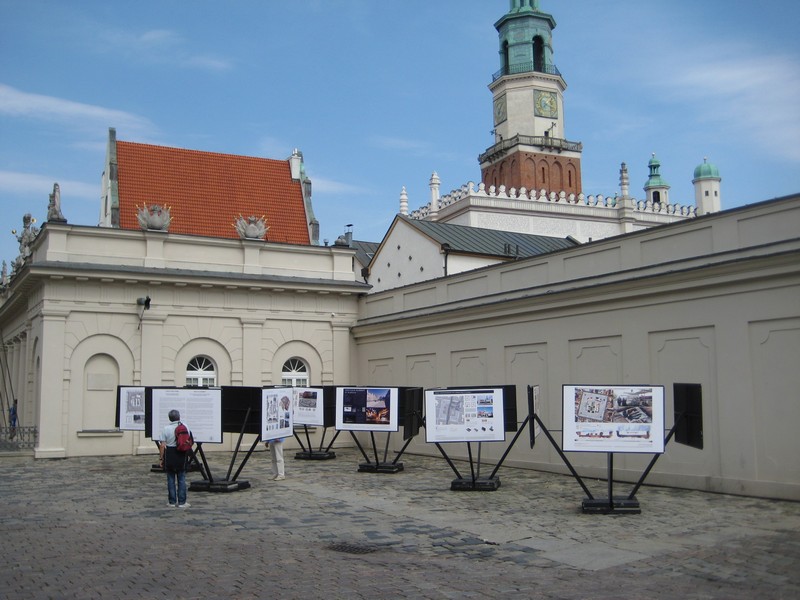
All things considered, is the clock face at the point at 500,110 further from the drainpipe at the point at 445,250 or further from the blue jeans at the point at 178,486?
the blue jeans at the point at 178,486

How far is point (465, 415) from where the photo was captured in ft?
54.7

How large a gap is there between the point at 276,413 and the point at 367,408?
3.29 m

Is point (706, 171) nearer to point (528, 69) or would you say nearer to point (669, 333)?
point (528, 69)

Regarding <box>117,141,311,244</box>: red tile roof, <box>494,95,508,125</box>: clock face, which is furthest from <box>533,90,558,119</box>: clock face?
<box>117,141,311,244</box>: red tile roof

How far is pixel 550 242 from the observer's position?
40531 millimetres

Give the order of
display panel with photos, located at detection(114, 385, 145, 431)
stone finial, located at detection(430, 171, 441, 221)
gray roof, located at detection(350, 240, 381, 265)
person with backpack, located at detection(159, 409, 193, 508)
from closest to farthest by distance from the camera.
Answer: person with backpack, located at detection(159, 409, 193, 508), display panel with photos, located at detection(114, 385, 145, 431), gray roof, located at detection(350, 240, 381, 265), stone finial, located at detection(430, 171, 441, 221)

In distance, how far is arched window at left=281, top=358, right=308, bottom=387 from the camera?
28.8 meters

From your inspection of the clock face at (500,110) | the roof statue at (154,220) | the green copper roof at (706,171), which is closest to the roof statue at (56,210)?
the roof statue at (154,220)

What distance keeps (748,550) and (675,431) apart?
10.0 ft

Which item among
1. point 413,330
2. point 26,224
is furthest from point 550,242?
point 26,224

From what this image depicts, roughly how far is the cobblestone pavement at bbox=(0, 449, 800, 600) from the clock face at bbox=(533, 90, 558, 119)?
5680cm

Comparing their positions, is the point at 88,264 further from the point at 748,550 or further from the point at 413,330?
A: the point at 748,550

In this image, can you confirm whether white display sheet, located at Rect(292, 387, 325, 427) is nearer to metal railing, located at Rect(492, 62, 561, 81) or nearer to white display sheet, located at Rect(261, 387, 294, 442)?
white display sheet, located at Rect(261, 387, 294, 442)

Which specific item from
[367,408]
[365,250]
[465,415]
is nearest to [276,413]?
[367,408]
